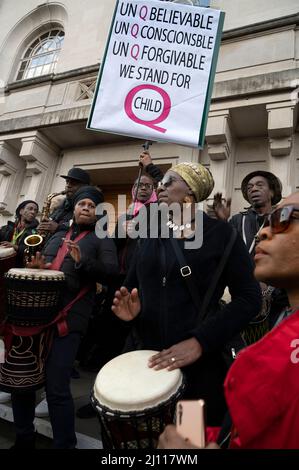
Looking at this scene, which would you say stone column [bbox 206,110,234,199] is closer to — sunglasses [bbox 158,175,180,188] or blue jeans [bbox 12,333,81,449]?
sunglasses [bbox 158,175,180,188]

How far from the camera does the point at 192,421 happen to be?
66cm

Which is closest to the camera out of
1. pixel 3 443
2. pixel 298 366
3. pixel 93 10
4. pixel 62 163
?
pixel 298 366

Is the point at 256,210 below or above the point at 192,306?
above

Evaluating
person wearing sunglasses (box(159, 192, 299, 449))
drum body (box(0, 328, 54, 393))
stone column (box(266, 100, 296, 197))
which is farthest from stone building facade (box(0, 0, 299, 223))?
person wearing sunglasses (box(159, 192, 299, 449))

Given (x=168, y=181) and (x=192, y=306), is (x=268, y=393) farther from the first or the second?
→ (x=168, y=181)

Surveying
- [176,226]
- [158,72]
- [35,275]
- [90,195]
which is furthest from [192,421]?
[158,72]

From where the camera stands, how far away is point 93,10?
737 cm

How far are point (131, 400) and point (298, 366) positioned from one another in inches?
25.4

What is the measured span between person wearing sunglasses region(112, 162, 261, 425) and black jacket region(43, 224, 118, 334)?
0.52 metres

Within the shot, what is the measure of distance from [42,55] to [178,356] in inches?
372

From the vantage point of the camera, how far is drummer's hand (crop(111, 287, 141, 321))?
155cm

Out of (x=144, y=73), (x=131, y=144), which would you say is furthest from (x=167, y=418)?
(x=131, y=144)

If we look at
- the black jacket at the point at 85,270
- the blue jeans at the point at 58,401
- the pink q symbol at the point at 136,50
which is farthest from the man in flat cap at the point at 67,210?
the pink q symbol at the point at 136,50

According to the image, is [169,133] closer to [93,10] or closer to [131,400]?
[131,400]
